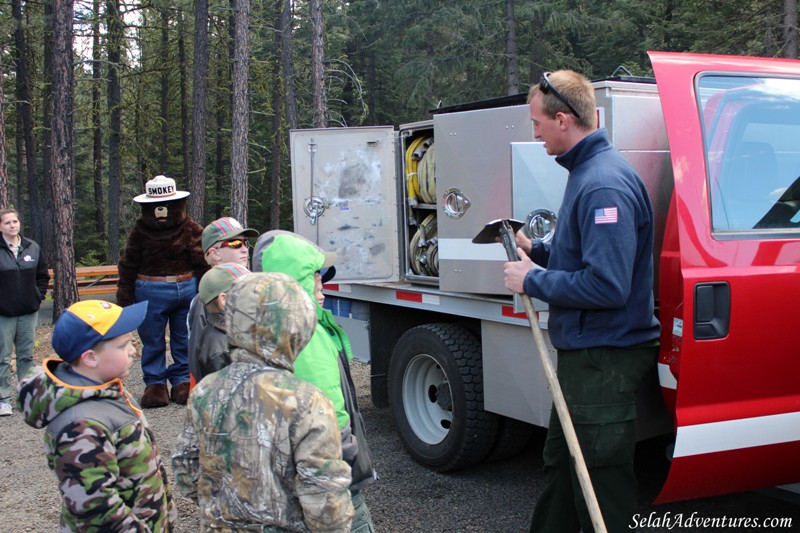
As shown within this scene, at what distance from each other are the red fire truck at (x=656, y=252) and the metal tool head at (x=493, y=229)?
492 millimetres

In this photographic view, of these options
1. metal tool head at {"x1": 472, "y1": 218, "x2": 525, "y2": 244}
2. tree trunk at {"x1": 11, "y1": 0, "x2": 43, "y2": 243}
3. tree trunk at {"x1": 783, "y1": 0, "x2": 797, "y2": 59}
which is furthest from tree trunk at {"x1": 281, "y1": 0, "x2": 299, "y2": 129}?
metal tool head at {"x1": 472, "y1": 218, "x2": 525, "y2": 244}

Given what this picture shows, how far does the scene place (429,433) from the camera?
5.01m

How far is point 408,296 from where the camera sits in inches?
201

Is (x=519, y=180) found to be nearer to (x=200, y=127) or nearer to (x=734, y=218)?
(x=734, y=218)

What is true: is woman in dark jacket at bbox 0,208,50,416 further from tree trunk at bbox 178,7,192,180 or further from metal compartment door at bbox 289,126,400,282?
tree trunk at bbox 178,7,192,180

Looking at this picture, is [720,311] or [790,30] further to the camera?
[790,30]

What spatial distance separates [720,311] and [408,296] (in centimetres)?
243

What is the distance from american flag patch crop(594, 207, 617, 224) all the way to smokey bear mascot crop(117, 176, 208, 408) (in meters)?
4.73

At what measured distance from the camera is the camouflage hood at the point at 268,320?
81.1 inches

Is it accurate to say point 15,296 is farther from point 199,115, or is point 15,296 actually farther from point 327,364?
point 199,115

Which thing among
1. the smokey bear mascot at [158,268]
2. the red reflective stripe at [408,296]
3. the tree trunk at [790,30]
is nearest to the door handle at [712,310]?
the red reflective stripe at [408,296]

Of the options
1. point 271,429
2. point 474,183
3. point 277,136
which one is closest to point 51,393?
point 271,429

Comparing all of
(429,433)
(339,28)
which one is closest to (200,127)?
(339,28)

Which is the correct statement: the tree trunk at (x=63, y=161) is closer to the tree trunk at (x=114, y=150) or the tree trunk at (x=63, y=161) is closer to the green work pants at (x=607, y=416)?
the green work pants at (x=607, y=416)
